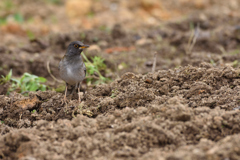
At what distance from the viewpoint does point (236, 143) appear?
284 centimetres

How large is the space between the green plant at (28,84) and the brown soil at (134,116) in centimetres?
19

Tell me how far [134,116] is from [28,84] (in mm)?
2866

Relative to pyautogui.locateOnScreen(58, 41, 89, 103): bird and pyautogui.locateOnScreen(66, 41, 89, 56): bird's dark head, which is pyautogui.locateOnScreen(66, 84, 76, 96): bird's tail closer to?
pyautogui.locateOnScreen(58, 41, 89, 103): bird

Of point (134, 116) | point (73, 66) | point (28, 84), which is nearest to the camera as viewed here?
point (134, 116)

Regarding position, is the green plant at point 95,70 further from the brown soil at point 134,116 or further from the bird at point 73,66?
the bird at point 73,66

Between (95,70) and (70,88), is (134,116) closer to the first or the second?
(70,88)

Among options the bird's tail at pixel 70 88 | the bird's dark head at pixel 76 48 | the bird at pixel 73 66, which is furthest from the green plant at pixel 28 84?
the bird's dark head at pixel 76 48

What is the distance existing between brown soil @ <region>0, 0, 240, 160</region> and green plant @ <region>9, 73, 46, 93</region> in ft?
0.62

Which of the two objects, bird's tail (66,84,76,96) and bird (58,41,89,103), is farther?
bird's tail (66,84,76,96)

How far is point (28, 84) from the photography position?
229 inches

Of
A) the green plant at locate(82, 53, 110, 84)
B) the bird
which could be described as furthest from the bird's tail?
the green plant at locate(82, 53, 110, 84)

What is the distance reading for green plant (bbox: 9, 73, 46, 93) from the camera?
5.69 m

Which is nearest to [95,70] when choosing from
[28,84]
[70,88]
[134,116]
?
[70,88]

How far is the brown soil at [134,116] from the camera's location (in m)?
3.10
